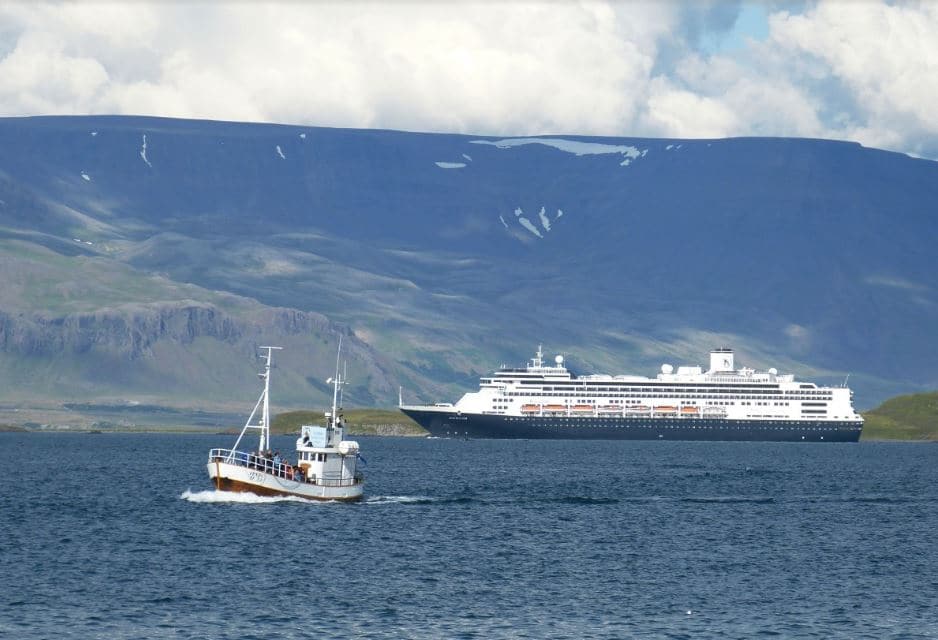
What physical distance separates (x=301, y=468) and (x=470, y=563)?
97.9 ft

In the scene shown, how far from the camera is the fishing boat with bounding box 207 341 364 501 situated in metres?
116

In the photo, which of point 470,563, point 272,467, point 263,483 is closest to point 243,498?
point 263,483

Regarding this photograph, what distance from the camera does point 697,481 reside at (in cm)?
15875

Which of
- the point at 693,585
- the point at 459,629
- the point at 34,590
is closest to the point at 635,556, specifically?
the point at 693,585

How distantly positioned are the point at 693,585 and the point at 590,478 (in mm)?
78652

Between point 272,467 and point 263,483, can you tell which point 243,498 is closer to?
point 263,483

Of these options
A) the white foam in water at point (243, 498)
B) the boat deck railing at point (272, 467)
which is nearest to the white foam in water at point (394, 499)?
the boat deck railing at point (272, 467)

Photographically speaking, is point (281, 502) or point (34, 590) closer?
point (34, 590)

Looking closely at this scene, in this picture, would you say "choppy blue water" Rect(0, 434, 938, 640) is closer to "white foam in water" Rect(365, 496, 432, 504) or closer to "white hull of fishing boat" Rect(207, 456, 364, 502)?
"white foam in water" Rect(365, 496, 432, 504)

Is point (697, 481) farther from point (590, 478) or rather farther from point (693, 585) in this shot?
point (693, 585)

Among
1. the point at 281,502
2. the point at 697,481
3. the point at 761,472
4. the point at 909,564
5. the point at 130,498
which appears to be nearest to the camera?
the point at 909,564

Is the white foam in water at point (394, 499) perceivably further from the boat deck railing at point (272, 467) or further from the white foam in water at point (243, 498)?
the white foam in water at point (243, 498)

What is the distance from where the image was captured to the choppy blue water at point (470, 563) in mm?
72000

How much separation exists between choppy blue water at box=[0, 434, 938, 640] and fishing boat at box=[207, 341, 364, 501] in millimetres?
1810
